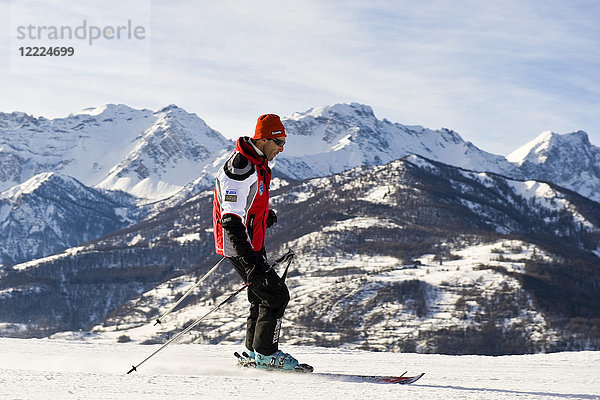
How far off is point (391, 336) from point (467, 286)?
36.3 m

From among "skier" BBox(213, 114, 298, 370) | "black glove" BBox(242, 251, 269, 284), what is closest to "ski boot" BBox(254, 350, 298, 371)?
"skier" BBox(213, 114, 298, 370)

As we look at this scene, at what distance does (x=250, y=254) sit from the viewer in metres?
7.98

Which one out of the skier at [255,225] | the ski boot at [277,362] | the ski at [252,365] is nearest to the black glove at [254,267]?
the skier at [255,225]

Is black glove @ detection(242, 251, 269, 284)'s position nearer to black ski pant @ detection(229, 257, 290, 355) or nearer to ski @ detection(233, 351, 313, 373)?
black ski pant @ detection(229, 257, 290, 355)

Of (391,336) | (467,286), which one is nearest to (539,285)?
(467,286)

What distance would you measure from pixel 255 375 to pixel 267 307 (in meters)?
0.86

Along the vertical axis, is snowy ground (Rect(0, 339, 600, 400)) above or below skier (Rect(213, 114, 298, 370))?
below

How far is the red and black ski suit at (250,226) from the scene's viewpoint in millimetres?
8016

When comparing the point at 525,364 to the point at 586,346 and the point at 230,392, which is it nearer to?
the point at 230,392

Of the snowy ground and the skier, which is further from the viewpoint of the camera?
the skier

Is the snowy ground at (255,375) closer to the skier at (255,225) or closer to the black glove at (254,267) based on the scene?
the skier at (255,225)

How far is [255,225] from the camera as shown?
27.3ft

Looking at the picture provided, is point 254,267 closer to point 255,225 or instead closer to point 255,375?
point 255,225

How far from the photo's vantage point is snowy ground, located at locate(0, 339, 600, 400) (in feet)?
22.3
